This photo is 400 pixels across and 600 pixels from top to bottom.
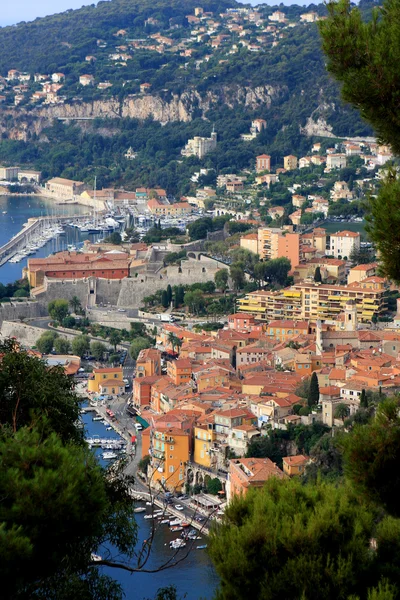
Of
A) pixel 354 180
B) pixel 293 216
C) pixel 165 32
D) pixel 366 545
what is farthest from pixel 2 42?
pixel 366 545

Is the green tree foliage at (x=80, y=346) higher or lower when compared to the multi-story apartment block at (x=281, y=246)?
lower

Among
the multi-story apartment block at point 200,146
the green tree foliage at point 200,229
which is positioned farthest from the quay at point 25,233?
the multi-story apartment block at point 200,146

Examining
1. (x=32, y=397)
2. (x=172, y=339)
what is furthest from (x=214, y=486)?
(x=32, y=397)

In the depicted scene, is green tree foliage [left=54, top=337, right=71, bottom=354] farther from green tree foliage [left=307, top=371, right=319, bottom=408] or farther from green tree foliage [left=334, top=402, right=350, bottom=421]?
green tree foliage [left=334, top=402, right=350, bottom=421]

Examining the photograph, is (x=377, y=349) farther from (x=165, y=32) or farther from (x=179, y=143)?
(x=165, y=32)

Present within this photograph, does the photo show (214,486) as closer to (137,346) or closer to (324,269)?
(137,346)

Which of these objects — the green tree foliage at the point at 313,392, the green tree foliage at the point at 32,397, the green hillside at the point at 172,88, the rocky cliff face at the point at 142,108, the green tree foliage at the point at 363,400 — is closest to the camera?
the green tree foliage at the point at 32,397

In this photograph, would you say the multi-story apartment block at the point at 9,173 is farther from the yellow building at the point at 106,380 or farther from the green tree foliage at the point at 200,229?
the yellow building at the point at 106,380
